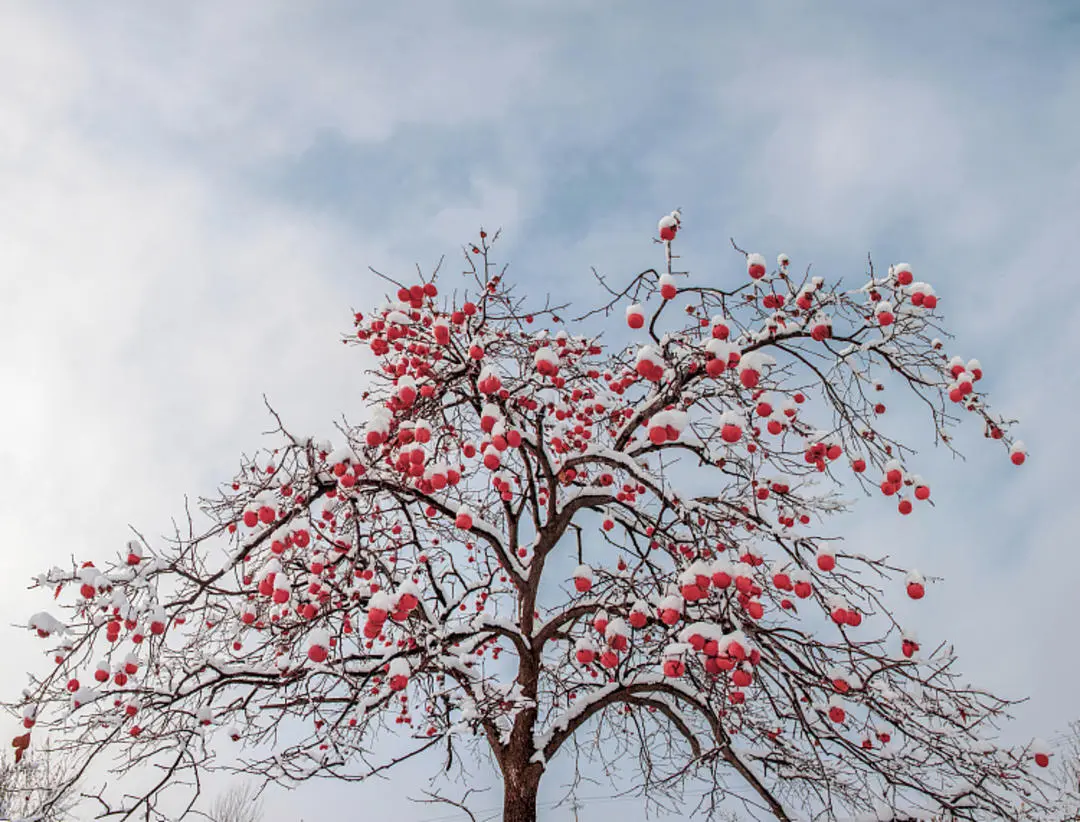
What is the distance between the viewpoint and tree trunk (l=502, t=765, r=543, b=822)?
6023mm

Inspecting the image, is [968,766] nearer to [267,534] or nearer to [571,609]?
[571,609]

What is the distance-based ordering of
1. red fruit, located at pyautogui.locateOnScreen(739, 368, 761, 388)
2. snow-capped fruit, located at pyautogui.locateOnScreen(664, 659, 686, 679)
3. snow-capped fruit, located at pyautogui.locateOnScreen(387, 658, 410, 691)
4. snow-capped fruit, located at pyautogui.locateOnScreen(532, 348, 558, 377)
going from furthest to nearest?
1. snow-capped fruit, located at pyautogui.locateOnScreen(532, 348, 558, 377)
2. snow-capped fruit, located at pyautogui.locateOnScreen(387, 658, 410, 691)
3. red fruit, located at pyautogui.locateOnScreen(739, 368, 761, 388)
4. snow-capped fruit, located at pyautogui.locateOnScreen(664, 659, 686, 679)

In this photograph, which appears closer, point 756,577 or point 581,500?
point 756,577

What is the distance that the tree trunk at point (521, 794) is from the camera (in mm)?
6023

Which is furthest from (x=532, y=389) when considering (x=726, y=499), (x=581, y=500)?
(x=726, y=499)

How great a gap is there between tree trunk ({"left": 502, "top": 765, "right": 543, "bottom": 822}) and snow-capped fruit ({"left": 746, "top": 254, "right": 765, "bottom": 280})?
4.82 m

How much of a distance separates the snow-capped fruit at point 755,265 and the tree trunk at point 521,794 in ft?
15.8

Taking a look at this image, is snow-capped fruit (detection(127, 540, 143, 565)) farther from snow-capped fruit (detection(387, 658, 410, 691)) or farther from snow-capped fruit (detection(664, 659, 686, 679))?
snow-capped fruit (detection(664, 659, 686, 679))

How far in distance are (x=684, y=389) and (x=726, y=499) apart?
1082mm

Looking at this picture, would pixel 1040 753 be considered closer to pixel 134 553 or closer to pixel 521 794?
pixel 521 794

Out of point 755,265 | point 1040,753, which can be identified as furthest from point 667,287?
point 1040,753

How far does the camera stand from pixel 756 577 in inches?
213

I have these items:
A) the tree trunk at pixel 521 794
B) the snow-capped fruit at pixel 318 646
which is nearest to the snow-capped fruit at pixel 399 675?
the snow-capped fruit at pixel 318 646

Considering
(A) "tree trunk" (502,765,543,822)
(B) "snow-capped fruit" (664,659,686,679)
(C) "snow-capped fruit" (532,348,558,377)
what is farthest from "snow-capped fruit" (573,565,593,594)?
(A) "tree trunk" (502,765,543,822)
